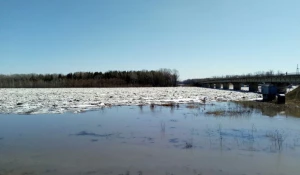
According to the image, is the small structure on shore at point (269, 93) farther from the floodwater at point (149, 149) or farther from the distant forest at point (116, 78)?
the distant forest at point (116, 78)

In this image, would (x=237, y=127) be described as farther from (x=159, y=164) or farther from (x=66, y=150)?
(x=66, y=150)

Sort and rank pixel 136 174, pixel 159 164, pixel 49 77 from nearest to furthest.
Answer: pixel 136 174 < pixel 159 164 < pixel 49 77

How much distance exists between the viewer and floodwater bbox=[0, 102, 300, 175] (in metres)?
7.38

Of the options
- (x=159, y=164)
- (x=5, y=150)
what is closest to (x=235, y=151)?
(x=159, y=164)

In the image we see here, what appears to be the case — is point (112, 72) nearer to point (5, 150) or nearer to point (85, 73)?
point (85, 73)

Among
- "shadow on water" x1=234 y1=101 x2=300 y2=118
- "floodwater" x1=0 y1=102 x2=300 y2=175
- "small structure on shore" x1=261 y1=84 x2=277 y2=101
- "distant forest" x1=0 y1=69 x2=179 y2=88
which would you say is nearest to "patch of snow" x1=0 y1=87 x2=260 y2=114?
"small structure on shore" x1=261 y1=84 x2=277 y2=101

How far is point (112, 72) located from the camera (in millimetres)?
126438

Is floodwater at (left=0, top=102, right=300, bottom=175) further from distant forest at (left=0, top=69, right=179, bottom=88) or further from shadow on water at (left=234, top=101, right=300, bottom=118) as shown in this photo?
distant forest at (left=0, top=69, right=179, bottom=88)

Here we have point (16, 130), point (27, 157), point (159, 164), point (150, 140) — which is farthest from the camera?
point (16, 130)

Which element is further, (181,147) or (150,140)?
(150,140)

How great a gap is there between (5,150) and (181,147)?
6256 millimetres

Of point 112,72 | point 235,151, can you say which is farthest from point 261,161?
point 112,72

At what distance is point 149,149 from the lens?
9.49 meters

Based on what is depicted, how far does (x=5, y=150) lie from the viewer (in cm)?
938
